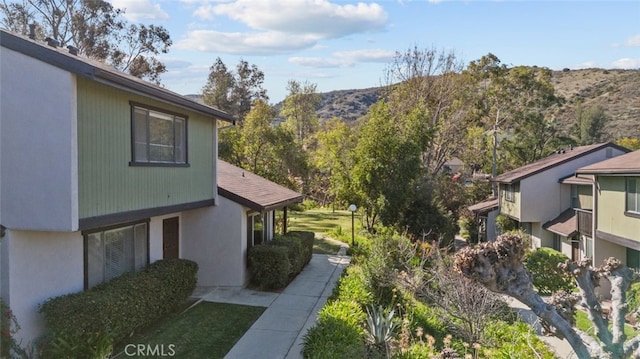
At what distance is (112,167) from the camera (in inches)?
336

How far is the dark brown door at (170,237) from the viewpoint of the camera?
12.5 m

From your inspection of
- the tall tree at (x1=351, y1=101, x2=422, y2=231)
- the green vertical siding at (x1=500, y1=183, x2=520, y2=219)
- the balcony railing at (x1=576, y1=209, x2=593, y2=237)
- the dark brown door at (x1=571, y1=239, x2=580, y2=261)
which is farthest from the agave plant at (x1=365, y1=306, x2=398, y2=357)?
the green vertical siding at (x1=500, y1=183, x2=520, y2=219)

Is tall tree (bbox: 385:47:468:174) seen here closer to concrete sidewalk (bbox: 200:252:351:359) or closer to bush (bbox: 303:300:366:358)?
concrete sidewalk (bbox: 200:252:351:359)

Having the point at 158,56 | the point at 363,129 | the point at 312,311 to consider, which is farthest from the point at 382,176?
the point at 158,56

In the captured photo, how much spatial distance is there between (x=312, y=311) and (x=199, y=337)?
3325mm

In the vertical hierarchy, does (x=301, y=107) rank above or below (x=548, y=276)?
above

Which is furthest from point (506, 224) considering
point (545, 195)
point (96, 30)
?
point (96, 30)

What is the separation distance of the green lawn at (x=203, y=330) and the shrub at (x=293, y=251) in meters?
3.26

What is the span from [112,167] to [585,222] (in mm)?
21611

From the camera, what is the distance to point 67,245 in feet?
27.3

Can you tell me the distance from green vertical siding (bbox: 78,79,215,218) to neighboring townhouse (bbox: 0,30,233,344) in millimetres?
20

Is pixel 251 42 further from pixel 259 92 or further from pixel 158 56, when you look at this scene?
pixel 259 92

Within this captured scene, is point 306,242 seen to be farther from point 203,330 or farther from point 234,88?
point 234,88

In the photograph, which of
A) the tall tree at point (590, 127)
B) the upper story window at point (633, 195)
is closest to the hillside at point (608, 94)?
the tall tree at point (590, 127)
